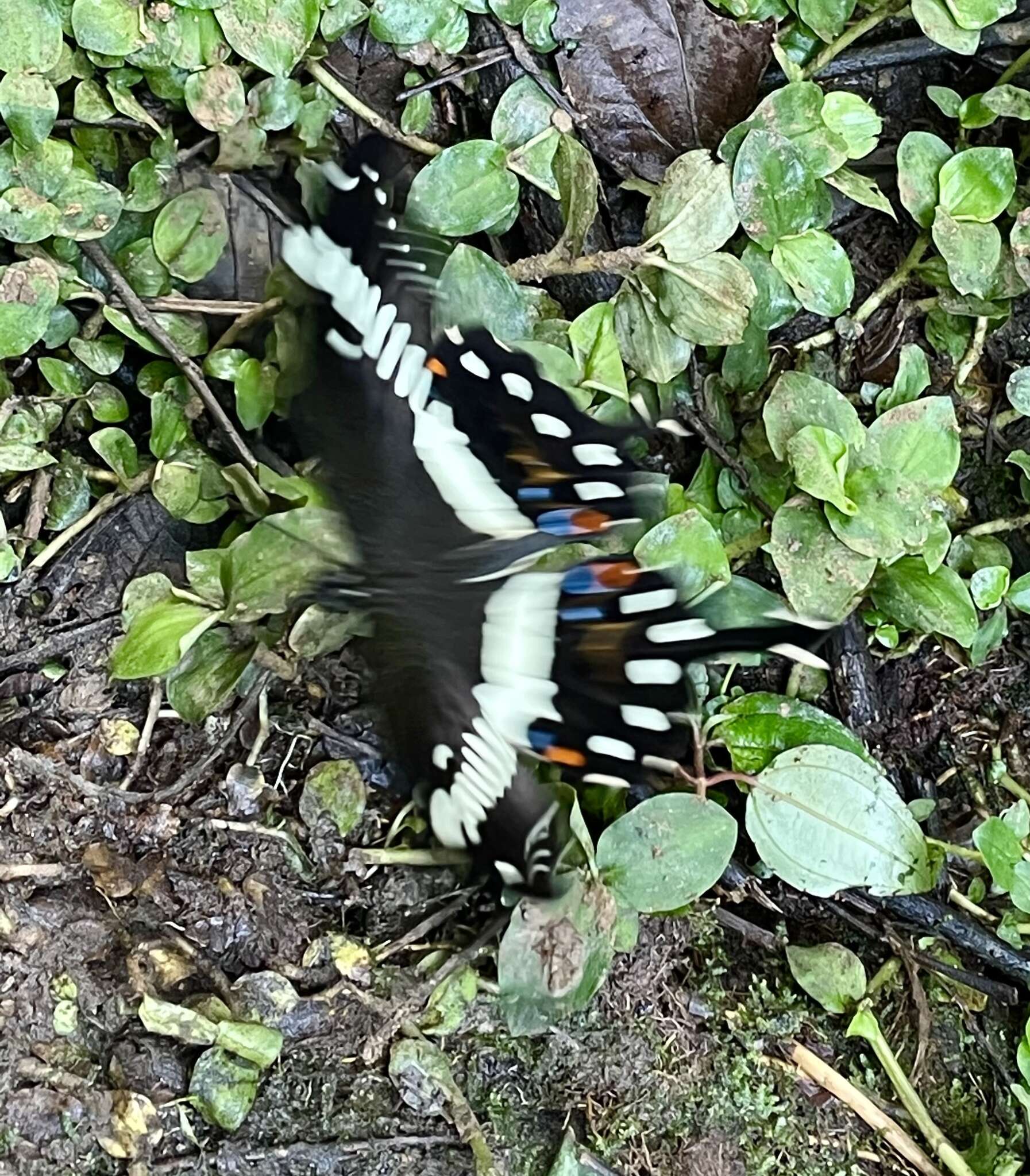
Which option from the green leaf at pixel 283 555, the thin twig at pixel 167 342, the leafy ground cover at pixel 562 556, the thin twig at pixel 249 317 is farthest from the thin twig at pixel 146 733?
the thin twig at pixel 249 317

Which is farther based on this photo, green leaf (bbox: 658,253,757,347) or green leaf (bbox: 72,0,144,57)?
green leaf (bbox: 658,253,757,347)

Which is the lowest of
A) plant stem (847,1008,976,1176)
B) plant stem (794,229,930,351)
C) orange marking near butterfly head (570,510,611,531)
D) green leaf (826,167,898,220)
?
plant stem (847,1008,976,1176)

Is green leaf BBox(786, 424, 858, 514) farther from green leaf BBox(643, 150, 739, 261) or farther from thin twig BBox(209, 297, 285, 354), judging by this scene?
thin twig BBox(209, 297, 285, 354)

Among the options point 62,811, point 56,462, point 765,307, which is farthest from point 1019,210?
point 62,811

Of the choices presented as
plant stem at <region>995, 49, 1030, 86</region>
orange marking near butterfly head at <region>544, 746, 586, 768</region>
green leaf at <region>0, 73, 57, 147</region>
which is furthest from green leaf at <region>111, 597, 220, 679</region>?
plant stem at <region>995, 49, 1030, 86</region>

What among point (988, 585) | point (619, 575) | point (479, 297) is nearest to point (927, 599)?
point (988, 585)

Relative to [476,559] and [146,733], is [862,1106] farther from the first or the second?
[146,733]

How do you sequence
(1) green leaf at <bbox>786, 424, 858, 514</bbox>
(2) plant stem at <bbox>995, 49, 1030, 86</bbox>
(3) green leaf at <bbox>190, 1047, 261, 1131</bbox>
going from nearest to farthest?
(3) green leaf at <bbox>190, 1047, 261, 1131</bbox>, (1) green leaf at <bbox>786, 424, 858, 514</bbox>, (2) plant stem at <bbox>995, 49, 1030, 86</bbox>
